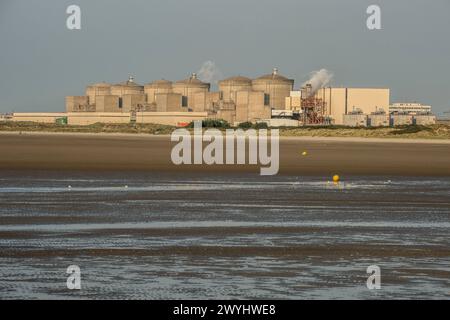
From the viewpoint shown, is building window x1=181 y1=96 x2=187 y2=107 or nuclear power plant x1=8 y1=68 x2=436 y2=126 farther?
building window x1=181 y1=96 x2=187 y2=107

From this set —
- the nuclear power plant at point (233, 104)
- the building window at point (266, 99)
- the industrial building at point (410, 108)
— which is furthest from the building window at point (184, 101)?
the industrial building at point (410, 108)

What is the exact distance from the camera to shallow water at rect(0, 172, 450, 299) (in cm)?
1292

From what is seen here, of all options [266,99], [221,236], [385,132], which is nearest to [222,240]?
[221,236]

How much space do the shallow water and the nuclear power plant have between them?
101 metres

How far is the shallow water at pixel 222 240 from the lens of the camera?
12922 millimetres

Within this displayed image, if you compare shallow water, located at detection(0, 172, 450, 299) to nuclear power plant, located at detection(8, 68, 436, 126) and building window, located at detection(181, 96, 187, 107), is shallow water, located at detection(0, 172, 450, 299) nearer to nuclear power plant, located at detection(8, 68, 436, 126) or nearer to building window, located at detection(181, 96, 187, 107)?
nuclear power plant, located at detection(8, 68, 436, 126)

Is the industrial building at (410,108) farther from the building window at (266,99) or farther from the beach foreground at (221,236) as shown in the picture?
the beach foreground at (221,236)

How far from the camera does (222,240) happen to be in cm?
1722

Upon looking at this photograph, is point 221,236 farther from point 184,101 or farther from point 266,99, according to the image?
point 184,101

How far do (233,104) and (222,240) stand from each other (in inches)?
5152

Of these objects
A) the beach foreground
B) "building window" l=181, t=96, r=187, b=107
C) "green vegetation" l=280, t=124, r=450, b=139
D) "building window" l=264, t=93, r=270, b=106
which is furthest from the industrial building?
the beach foreground
